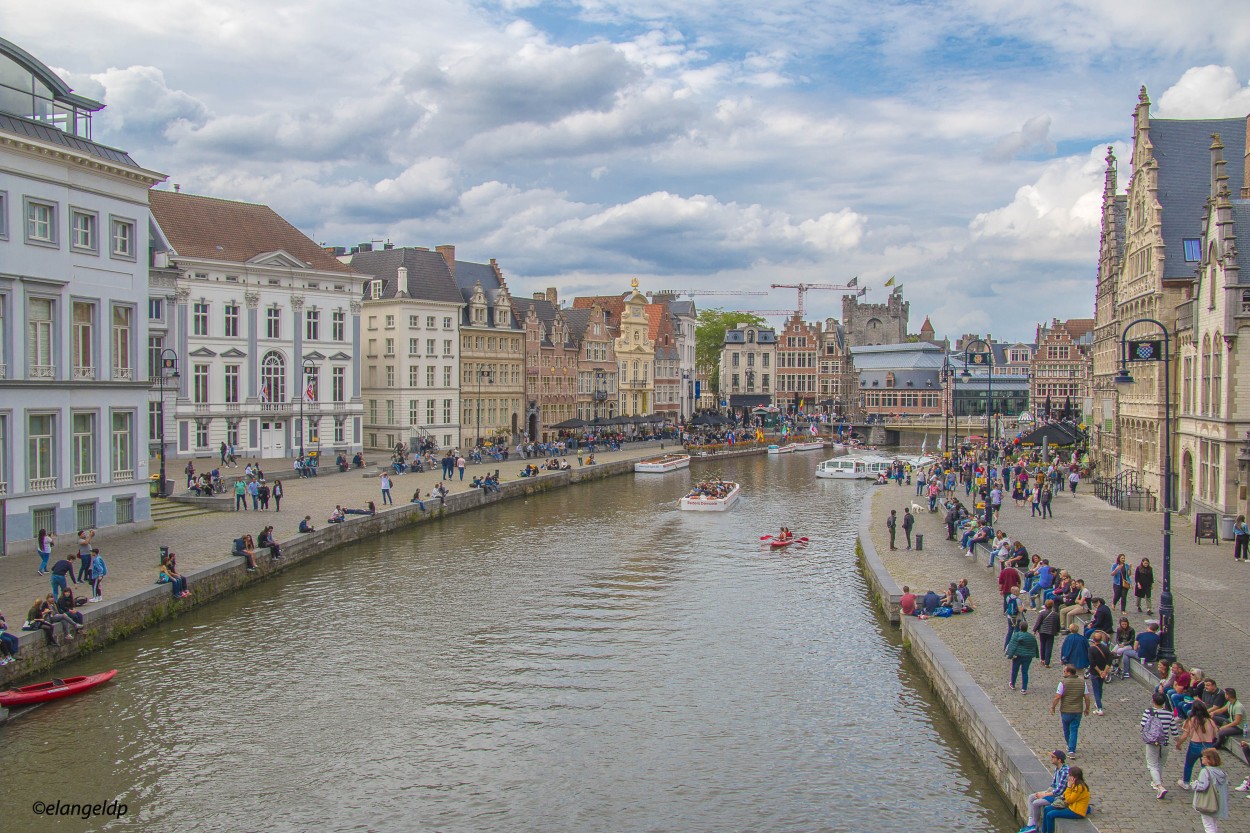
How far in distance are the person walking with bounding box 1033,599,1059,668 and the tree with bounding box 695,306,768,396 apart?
110 metres

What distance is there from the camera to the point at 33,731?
1833 centimetres

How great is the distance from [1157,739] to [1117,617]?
31.9 feet

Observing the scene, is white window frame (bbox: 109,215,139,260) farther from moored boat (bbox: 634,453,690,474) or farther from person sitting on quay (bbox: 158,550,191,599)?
moored boat (bbox: 634,453,690,474)

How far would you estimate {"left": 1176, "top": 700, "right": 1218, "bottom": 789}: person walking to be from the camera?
42.2 feet

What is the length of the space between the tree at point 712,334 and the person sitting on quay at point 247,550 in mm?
100172

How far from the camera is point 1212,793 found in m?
11.6

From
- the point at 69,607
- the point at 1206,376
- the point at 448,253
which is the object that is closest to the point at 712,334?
the point at 448,253

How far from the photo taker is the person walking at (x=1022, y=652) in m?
17.2

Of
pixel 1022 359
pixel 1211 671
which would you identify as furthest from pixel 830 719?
pixel 1022 359

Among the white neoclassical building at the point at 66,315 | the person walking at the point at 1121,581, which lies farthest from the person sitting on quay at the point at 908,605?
the white neoclassical building at the point at 66,315

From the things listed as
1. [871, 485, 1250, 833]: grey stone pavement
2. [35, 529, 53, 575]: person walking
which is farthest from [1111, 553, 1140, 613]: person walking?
[35, 529, 53, 575]: person walking

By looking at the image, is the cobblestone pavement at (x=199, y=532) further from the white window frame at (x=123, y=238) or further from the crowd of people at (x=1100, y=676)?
the crowd of people at (x=1100, y=676)

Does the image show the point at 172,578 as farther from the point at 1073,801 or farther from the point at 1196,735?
the point at 1196,735

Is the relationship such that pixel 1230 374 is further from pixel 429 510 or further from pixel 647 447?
pixel 647 447
